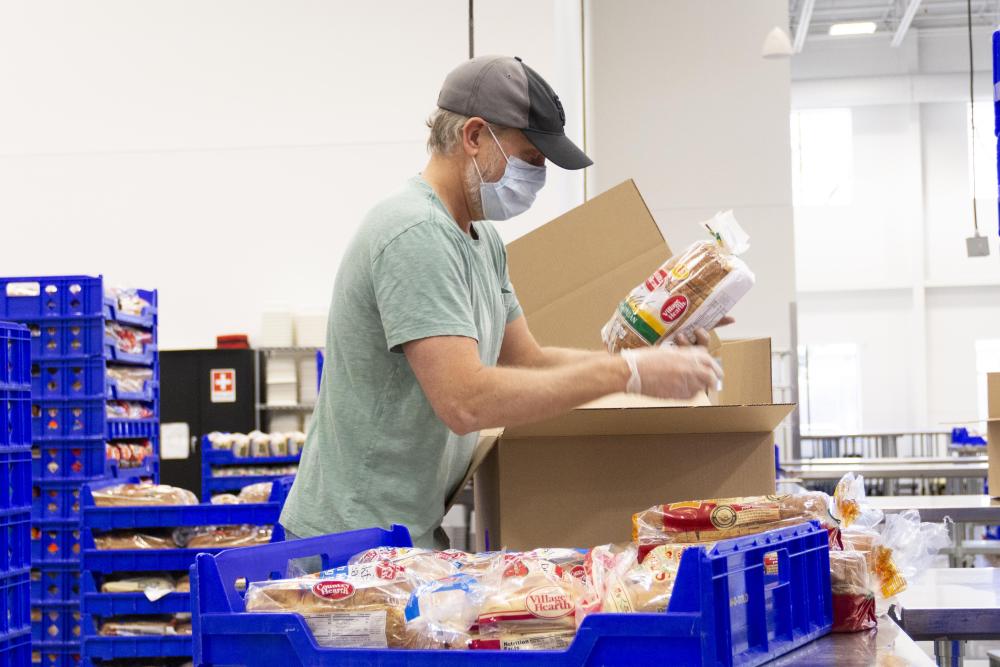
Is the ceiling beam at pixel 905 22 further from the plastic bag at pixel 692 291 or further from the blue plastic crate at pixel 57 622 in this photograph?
the plastic bag at pixel 692 291

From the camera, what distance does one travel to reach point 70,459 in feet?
16.7

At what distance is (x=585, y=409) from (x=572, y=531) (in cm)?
29

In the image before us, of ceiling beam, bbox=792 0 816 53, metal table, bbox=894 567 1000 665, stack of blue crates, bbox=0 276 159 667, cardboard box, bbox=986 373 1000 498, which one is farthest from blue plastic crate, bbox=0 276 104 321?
ceiling beam, bbox=792 0 816 53

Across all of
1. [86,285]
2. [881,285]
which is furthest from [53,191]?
[881,285]

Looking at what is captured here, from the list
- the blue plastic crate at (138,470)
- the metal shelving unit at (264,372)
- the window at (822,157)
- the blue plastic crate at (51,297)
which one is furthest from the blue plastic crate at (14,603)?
the window at (822,157)

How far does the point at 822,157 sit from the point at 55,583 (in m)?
14.0

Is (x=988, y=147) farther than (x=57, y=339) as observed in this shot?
Yes

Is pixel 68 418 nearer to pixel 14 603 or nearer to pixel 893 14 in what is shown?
pixel 14 603

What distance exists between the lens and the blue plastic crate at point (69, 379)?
511cm

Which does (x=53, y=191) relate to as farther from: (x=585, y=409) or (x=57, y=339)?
(x=585, y=409)

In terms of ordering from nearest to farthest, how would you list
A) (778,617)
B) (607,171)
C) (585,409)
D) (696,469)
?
1. (778,617)
2. (585,409)
3. (696,469)
4. (607,171)

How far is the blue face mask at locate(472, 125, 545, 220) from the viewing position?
1806 millimetres

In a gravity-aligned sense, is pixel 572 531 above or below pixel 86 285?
below

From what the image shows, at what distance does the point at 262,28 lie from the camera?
7691mm
